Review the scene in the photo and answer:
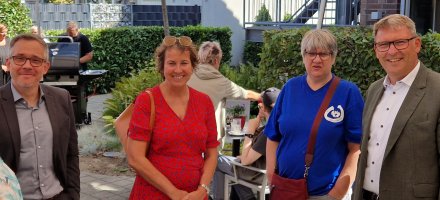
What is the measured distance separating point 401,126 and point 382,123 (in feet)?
0.62

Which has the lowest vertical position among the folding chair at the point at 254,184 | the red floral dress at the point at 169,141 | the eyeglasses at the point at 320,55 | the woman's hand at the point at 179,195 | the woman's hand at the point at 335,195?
the folding chair at the point at 254,184

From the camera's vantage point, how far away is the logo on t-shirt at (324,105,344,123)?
302cm

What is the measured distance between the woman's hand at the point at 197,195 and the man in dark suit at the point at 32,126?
27.0 inches

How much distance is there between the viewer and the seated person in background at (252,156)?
411 centimetres

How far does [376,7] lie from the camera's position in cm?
946

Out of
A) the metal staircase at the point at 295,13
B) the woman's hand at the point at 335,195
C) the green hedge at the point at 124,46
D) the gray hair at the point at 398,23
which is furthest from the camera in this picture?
the green hedge at the point at 124,46

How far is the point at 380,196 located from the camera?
8.86ft

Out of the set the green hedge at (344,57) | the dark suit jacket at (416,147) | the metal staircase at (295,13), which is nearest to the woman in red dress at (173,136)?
the dark suit jacket at (416,147)

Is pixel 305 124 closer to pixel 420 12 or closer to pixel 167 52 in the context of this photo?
Result: pixel 167 52

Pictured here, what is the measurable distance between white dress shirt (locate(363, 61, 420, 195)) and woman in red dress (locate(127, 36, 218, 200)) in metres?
0.89

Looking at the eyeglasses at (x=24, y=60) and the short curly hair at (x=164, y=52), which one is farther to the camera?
the short curly hair at (x=164, y=52)

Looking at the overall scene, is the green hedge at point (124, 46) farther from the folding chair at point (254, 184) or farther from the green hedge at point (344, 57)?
the folding chair at point (254, 184)

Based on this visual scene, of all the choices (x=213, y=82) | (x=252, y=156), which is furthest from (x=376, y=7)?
(x=252, y=156)

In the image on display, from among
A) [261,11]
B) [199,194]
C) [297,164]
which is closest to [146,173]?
[199,194]
